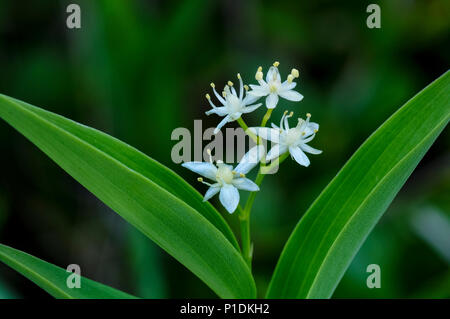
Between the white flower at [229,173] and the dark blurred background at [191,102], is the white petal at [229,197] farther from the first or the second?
the dark blurred background at [191,102]

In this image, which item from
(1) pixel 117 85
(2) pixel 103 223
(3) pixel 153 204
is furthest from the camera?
(2) pixel 103 223

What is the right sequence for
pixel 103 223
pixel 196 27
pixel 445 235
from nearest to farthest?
pixel 445 235
pixel 103 223
pixel 196 27

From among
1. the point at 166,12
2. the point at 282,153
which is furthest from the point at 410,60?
the point at 282,153

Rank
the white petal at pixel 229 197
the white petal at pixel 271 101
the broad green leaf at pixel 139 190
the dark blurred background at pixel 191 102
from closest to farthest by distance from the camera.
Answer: the broad green leaf at pixel 139 190, the white petal at pixel 229 197, the white petal at pixel 271 101, the dark blurred background at pixel 191 102

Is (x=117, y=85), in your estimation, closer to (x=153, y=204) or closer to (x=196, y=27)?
(x=196, y=27)

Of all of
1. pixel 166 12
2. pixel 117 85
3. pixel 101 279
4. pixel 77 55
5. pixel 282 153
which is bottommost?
pixel 101 279

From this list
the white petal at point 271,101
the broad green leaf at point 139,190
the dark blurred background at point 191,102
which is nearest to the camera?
the broad green leaf at point 139,190

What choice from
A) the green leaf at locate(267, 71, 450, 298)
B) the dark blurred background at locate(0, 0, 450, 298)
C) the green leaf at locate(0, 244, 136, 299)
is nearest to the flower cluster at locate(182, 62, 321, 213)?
the green leaf at locate(267, 71, 450, 298)

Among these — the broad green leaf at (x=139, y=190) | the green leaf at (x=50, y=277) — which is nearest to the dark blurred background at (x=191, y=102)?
the green leaf at (x=50, y=277)
